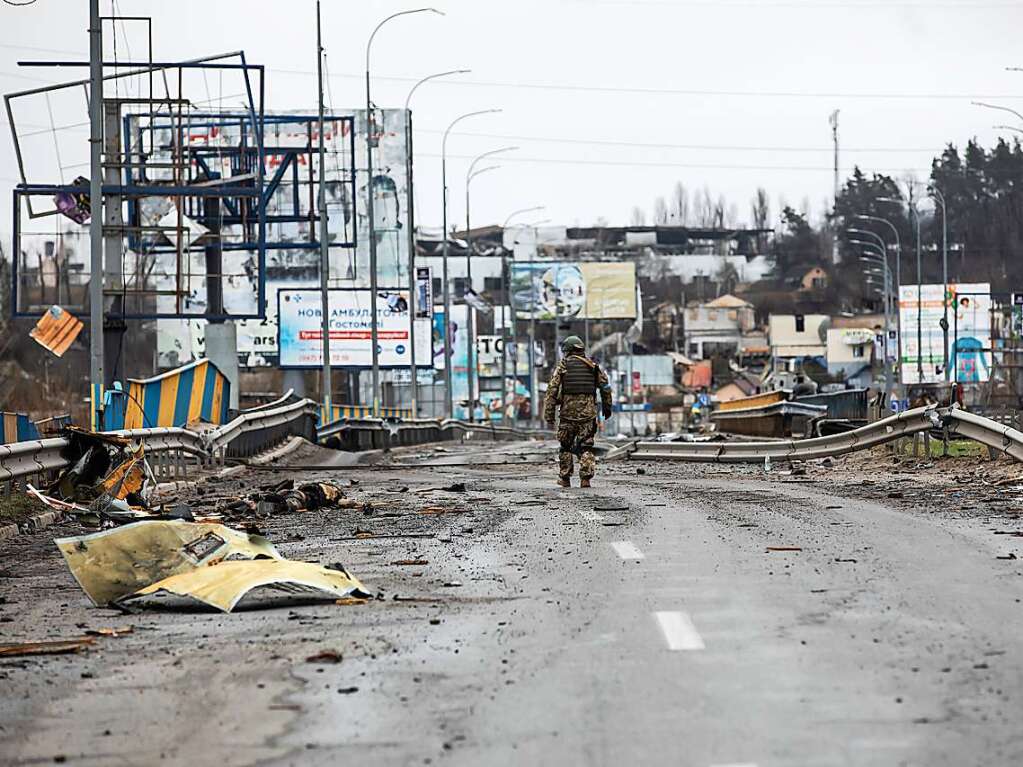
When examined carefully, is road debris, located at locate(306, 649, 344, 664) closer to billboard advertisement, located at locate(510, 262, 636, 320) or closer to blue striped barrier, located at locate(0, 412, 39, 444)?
blue striped barrier, located at locate(0, 412, 39, 444)

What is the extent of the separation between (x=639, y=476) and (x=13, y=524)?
10.5 m

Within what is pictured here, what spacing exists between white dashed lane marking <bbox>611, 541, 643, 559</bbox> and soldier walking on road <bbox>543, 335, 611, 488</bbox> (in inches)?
327

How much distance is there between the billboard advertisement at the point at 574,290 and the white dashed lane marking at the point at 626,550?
10897 cm

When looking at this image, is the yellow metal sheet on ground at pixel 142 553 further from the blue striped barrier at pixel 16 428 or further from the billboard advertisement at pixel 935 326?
the billboard advertisement at pixel 935 326

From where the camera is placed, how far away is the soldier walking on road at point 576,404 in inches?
843

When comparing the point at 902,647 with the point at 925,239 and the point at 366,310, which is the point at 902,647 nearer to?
the point at 366,310

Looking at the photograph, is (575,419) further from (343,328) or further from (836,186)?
(836,186)

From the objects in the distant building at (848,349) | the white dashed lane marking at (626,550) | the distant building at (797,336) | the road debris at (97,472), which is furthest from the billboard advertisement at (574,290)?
the white dashed lane marking at (626,550)

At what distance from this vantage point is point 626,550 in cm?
1227

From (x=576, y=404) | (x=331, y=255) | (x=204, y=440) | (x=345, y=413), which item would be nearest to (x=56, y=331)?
(x=204, y=440)

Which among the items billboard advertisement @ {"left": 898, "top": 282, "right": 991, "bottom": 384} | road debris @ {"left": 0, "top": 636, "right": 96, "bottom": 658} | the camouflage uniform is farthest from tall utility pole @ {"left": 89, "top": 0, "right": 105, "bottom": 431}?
billboard advertisement @ {"left": 898, "top": 282, "right": 991, "bottom": 384}

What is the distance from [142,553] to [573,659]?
4147 mm

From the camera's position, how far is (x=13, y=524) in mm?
16125

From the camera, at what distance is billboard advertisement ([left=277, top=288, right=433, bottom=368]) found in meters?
72.6
